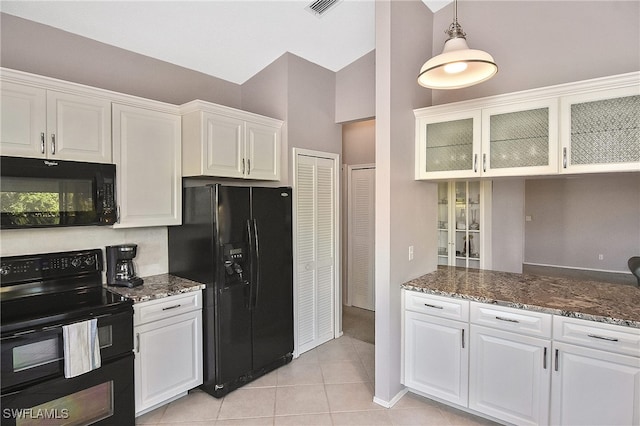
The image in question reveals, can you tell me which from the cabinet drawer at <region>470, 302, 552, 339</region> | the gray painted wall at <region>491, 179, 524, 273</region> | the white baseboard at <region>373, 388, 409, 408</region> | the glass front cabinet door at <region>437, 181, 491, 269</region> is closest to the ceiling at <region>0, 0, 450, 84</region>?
the glass front cabinet door at <region>437, 181, 491, 269</region>

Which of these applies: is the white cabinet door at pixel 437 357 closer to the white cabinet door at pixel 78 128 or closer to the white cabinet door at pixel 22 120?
the white cabinet door at pixel 78 128

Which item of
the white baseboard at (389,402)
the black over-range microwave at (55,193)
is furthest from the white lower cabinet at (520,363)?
the black over-range microwave at (55,193)

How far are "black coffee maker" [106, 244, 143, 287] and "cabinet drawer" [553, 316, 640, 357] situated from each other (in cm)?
289

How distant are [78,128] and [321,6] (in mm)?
2080

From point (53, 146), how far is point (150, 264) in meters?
1.18

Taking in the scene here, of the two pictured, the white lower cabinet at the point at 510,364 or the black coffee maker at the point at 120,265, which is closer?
the white lower cabinet at the point at 510,364

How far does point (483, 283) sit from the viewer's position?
2.69m

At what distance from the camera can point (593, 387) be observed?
1.99 meters

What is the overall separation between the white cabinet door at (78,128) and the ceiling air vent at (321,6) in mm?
1770

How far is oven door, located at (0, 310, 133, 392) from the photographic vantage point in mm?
1839

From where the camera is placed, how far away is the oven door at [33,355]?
1.84 metres

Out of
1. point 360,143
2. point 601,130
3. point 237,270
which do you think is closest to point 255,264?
point 237,270

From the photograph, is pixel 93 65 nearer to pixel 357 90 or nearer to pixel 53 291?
pixel 53 291

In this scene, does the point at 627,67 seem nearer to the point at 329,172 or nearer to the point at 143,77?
the point at 329,172
